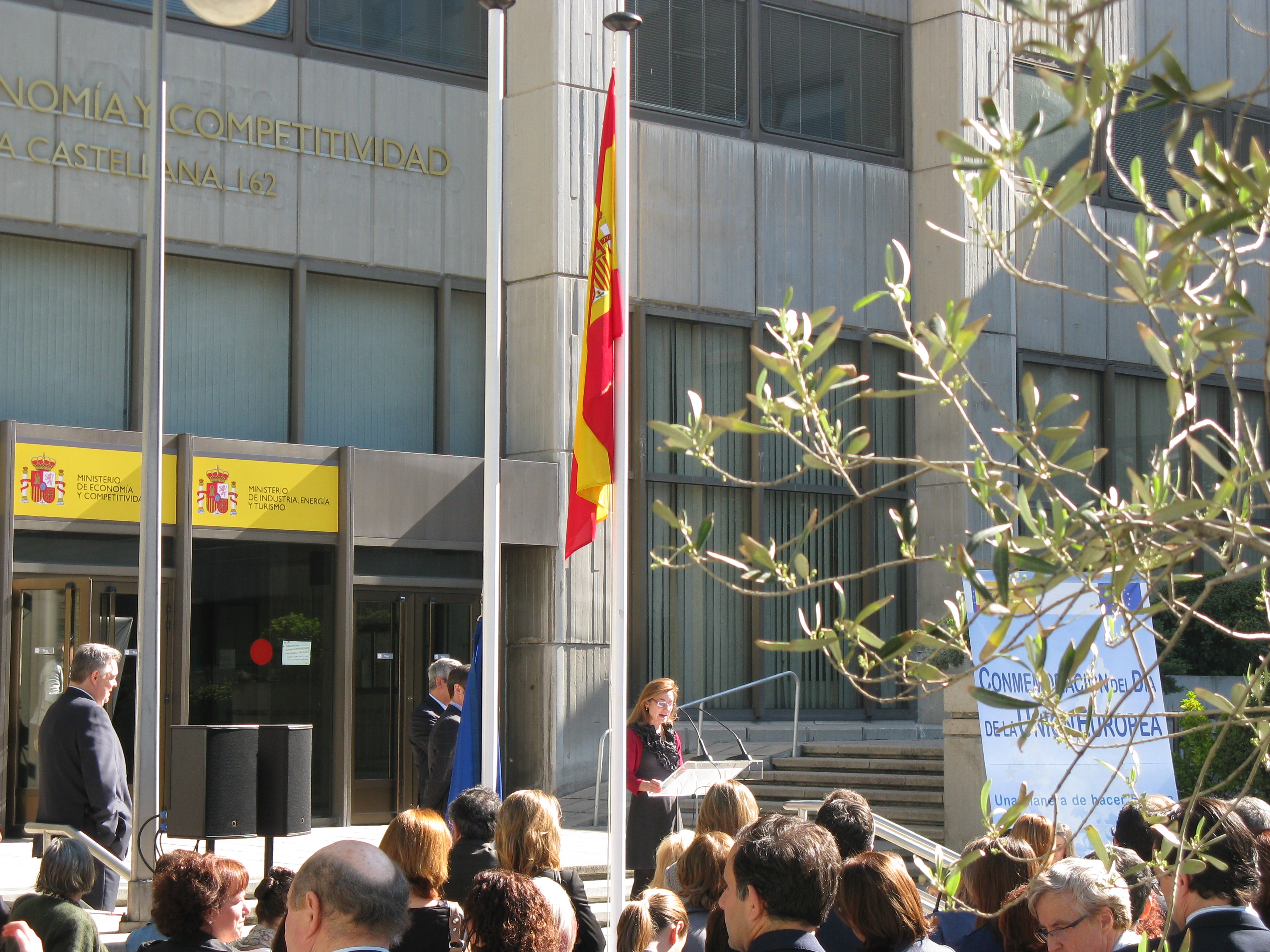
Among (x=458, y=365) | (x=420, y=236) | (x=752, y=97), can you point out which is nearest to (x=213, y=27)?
(x=420, y=236)

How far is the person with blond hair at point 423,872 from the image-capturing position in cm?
546

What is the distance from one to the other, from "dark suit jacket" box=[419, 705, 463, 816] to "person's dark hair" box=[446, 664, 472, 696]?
34 cm

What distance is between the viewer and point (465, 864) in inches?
255

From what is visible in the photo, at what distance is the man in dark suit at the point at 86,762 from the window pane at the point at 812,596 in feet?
38.0

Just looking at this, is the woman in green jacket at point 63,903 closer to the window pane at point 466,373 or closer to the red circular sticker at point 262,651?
the red circular sticker at point 262,651

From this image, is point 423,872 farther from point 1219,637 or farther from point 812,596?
point 1219,637

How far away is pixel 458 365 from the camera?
17.7 metres

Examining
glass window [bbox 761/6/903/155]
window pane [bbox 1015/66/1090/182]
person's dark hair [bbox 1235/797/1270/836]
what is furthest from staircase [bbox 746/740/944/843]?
person's dark hair [bbox 1235/797/1270/836]

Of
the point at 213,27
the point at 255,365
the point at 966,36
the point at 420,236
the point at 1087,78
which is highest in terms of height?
the point at 966,36

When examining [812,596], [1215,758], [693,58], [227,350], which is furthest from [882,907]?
[693,58]

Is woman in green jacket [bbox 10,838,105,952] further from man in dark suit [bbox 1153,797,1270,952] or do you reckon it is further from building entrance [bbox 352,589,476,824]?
building entrance [bbox 352,589,476,824]

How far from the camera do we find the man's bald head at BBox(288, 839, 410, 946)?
357cm

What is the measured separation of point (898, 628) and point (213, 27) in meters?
11.6

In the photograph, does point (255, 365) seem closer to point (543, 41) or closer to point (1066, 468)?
point (543, 41)
